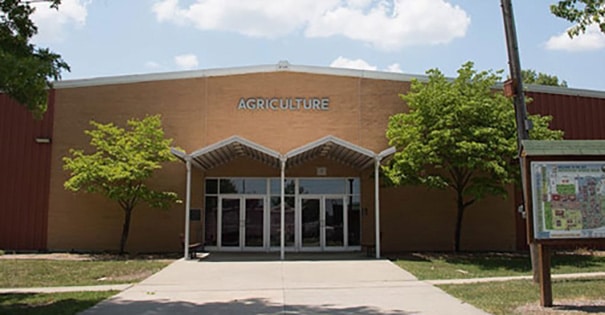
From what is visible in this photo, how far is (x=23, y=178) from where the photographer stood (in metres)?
21.3

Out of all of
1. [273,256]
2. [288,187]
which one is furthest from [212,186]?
[273,256]

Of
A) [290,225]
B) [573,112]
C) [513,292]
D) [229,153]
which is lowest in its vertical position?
[513,292]

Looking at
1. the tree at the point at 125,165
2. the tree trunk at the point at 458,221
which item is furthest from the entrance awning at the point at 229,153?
the tree trunk at the point at 458,221

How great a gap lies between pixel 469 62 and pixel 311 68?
233 inches

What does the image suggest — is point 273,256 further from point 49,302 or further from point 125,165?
point 49,302

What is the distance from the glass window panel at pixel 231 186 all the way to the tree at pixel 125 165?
2.18 m

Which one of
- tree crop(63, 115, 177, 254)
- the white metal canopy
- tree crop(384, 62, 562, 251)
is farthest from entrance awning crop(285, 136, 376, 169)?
tree crop(63, 115, 177, 254)

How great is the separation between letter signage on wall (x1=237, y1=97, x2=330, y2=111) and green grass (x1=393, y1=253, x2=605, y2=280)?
6.63 meters

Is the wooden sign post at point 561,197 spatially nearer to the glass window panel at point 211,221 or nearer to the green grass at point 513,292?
the green grass at point 513,292

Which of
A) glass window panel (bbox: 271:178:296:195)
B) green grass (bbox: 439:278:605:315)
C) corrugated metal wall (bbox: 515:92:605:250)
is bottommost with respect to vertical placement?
green grass (bbox: 439:278:605:315)

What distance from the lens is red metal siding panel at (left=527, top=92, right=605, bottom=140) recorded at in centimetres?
2234

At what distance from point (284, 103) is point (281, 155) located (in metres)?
3.87

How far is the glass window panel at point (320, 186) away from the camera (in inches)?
853

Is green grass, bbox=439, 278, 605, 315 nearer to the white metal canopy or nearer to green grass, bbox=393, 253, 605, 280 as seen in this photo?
green grass, bbox=393, 253, 605, 280
